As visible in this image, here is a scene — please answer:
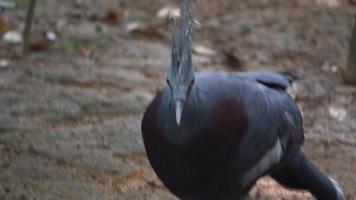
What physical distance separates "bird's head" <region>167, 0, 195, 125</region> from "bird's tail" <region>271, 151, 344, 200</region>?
734 mm

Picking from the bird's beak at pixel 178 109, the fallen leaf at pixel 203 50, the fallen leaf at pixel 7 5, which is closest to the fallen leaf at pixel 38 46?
the fallen leaf at pixel 7 5

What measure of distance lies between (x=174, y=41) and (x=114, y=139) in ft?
5.15

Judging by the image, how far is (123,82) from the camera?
193 inches

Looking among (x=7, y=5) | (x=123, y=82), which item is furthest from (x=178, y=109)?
(x=7, y=5)

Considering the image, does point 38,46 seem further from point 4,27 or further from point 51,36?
point 4,27

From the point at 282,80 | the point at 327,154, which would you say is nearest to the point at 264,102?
the point at 282,80

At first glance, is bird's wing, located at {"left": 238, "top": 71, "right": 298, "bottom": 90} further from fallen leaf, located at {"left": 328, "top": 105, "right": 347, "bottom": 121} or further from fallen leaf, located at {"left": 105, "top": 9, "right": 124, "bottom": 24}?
fallen leaf, located at {"left": 105, "top": 9, "right": 124, "bottom": 24}

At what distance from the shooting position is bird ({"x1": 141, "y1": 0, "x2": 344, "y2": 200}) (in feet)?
8.55

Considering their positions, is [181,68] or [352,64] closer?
[181,68]

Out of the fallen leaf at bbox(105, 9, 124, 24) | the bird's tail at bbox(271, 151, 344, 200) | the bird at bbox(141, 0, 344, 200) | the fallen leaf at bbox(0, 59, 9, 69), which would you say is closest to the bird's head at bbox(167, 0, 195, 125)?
the bird at bbox(141, 0, 344, 200)

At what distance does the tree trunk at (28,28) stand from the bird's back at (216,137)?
2.46m

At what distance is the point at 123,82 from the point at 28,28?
0.75 metres

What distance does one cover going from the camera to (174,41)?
260 centimetres

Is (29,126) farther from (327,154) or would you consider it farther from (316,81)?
(316,81)
